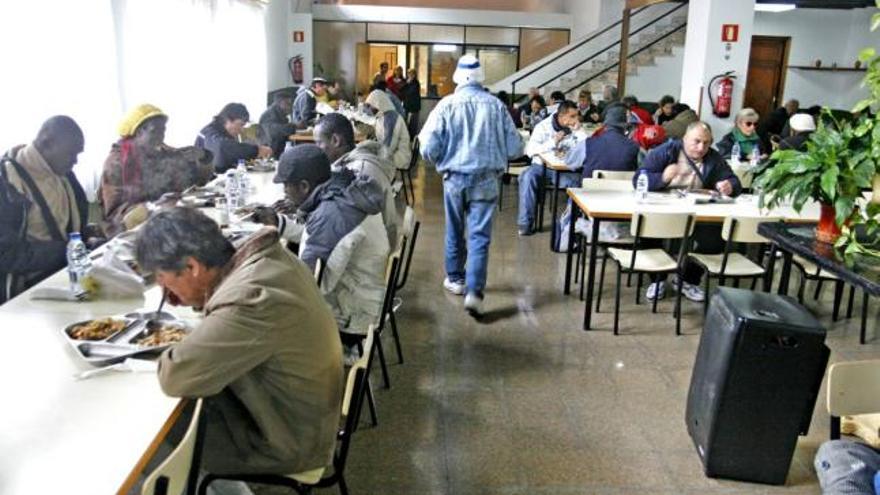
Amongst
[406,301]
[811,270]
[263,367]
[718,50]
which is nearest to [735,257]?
[811,270]

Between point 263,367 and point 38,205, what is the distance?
6.92 feet

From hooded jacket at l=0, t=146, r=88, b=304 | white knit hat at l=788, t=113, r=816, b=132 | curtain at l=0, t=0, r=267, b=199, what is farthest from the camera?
white knit hat at l=788, t=113, r=816, b=132

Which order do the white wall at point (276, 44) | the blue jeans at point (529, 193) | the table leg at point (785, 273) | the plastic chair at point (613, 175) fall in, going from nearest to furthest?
the table leg at point (785, 273) < the plastic chair at point (613, 175) < the blue jeans at point (529, 193) < the white wall at point (276, 44)

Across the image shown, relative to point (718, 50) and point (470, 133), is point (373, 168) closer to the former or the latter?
point (470, 133)

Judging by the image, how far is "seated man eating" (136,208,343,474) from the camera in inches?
66.4

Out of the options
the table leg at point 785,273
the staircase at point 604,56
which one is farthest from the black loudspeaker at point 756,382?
the staircase at point 604,56

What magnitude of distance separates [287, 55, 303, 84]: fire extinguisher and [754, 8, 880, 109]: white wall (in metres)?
7.61

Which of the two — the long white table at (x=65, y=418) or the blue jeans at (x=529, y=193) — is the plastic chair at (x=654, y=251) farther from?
the long white table at (x=65, y=418)

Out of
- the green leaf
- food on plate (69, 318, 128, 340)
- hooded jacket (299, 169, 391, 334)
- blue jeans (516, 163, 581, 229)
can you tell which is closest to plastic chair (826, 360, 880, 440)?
the green leaf

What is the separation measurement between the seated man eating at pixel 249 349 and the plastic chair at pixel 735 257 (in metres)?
2.48

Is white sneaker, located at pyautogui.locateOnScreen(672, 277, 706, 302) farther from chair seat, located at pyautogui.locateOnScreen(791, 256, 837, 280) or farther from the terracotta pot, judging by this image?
the terracotta pot

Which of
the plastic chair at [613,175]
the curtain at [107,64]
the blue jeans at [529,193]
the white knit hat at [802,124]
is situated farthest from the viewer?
the blue jeans at [529,193]

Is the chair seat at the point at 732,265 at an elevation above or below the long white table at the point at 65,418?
below

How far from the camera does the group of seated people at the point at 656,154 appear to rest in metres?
4.52
